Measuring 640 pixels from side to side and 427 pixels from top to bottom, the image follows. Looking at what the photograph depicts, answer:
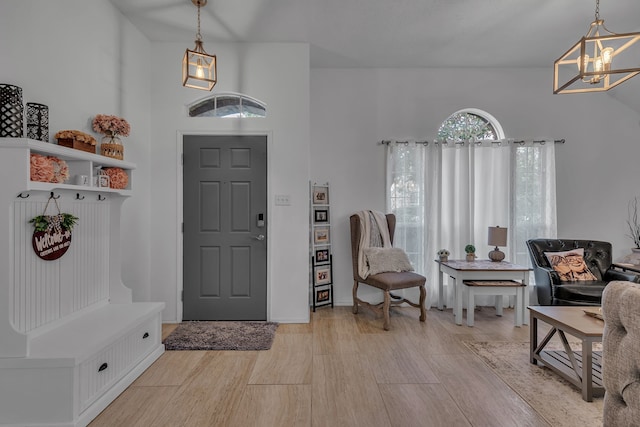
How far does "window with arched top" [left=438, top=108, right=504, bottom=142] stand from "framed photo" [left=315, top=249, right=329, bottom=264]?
2141 millimetres

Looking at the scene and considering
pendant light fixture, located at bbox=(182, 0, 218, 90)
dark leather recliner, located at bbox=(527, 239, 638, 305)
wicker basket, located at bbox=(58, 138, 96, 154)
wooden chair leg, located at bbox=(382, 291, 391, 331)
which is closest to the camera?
wicker basket, located at bbox=(58, 138, 96, 154)

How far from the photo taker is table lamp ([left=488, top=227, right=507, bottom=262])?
12.6 ft

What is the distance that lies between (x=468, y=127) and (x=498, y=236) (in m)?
1.52

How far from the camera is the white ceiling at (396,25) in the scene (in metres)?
2.97

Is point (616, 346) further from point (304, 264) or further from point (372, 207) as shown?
point (372, 207)

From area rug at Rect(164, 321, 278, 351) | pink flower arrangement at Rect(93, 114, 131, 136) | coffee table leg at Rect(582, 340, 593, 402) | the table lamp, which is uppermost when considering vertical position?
pink flower arrangement at Rect(93, 114, 131, 136)

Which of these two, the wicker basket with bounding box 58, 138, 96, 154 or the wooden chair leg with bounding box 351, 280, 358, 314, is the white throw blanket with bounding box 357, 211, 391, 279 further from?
the wicker basket with bounding box 58, 138, 96, 154

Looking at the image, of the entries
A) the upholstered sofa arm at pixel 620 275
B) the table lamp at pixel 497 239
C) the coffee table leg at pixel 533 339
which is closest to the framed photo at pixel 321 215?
the table lamp at pixel 497 239

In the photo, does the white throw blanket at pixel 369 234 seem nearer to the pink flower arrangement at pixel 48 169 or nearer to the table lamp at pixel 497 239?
the table lamp at pixel 497 239

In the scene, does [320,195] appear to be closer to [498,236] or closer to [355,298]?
[355,298]

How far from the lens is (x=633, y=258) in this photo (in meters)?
3.91

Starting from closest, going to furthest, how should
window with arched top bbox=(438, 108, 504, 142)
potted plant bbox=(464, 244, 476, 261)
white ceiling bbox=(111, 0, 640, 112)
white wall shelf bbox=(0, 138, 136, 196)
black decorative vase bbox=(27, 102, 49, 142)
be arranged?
white wall shelf bbox=(0, 138, 136, 196) < black decorative vase bbox=(27, 102, 49, 142) < white ceiling bbox=(111, 0, 640, 112) < potted plant bbox=(464, 244, 476, 261) < window with arched top bbox=(438, 108, 504, 142)

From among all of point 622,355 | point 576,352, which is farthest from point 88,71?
point 576,352

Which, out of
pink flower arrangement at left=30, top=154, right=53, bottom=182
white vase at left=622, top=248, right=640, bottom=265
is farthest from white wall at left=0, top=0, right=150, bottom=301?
white vase at left=622, top=248, right=640, bottom=265
